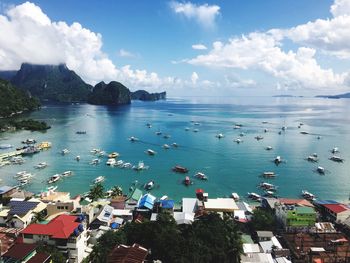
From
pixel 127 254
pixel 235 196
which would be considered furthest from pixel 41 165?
pixel 127 254

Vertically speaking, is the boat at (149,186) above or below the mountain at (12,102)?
below

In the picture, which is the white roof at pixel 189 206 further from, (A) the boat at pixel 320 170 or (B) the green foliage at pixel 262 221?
(A) the boat at pixel 320 170

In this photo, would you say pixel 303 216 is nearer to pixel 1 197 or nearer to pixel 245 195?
pixel 245 195

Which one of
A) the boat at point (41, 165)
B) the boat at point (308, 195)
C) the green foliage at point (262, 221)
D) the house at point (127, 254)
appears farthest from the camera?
the boat at point (41, 165)

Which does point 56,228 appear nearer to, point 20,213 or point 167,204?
point 20,213

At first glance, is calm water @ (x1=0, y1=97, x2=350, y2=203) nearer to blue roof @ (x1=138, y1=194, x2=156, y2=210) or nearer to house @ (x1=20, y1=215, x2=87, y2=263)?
blue roof @ (x1=138, y1=194, x2=156, y2=210)

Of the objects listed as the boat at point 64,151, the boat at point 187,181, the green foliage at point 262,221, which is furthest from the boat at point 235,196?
the boat at point 64,151
